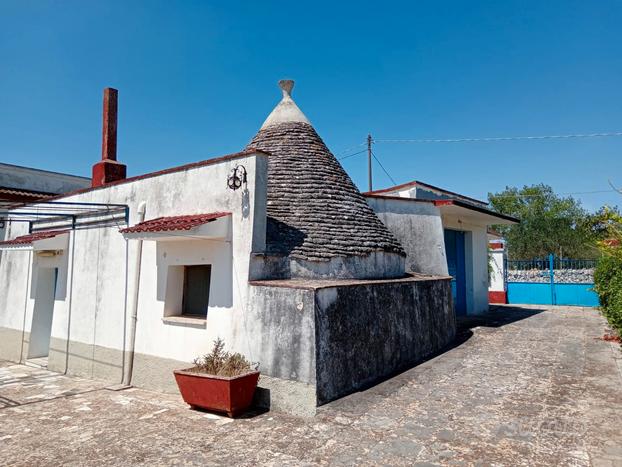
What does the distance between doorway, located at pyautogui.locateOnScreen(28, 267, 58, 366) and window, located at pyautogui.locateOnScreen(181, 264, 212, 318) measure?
19.8ft

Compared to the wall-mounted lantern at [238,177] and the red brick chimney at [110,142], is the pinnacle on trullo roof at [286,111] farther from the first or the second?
the wall-mounted lantern at [238,177]

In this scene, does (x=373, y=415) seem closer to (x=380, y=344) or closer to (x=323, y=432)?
(x=323, y=432)

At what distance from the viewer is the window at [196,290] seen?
8094 millimetres

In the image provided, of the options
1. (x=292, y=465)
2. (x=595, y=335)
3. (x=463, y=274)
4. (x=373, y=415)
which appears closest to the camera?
(x=292, y=465)

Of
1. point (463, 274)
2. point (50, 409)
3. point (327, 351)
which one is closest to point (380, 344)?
point (327, 351)

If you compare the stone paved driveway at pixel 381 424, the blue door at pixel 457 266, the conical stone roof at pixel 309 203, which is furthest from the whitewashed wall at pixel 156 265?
the blue door at pixel 457 266

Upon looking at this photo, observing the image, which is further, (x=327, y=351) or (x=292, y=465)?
(x=327, y=351)

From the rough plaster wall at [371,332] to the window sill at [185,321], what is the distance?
238cm

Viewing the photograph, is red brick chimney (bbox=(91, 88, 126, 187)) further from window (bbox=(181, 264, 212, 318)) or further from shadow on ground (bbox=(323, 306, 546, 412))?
shadow on ground (bbox=(323, 306, 546, 412))

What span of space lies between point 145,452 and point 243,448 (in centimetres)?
120

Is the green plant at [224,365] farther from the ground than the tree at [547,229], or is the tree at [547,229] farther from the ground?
the tree at [547,229]

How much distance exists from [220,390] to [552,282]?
2030 cm

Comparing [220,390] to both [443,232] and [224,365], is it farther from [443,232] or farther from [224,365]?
[443,232]

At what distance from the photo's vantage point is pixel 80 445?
5.34m
